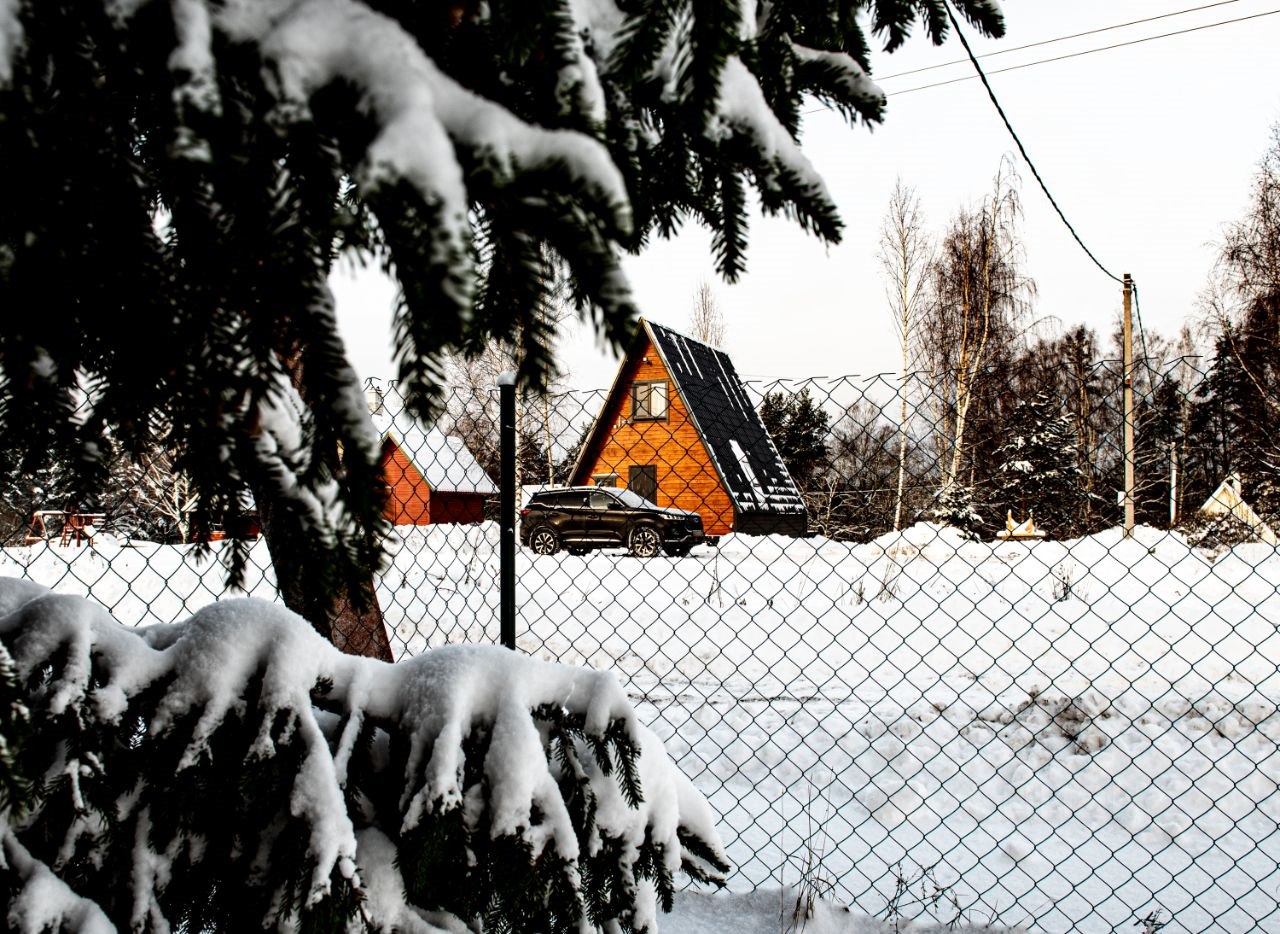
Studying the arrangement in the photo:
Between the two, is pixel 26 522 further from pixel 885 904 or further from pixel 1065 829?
pixel 1065 829

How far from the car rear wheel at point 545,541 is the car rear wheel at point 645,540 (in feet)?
4.65

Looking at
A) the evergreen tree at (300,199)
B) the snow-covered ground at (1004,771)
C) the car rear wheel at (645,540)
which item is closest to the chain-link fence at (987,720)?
the snow-covered ground at (1004,771)

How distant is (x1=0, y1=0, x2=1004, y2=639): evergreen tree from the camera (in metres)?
0.54

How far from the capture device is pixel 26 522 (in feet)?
8.47

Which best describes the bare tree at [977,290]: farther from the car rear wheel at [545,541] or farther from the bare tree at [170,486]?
the bare tree at [170,486]

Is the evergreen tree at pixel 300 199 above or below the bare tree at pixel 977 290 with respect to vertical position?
below

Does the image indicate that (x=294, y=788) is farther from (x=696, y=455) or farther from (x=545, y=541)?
(x=696, y=455)

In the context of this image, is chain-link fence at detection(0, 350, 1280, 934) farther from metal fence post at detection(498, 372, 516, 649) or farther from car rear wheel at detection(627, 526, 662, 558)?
car rear wheel at detection(627, 526, 662, 558)

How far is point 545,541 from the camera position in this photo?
44.8ft

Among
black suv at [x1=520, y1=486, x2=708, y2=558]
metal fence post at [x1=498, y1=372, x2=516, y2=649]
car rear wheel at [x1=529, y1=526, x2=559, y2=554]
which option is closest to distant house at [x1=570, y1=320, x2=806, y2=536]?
black suv at [x1=520, y1=486, x2=708, y2=558]

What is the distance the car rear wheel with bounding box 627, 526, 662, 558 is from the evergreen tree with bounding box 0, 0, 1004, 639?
12322 mm

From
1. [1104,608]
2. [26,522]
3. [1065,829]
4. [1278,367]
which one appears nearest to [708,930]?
[1065,829]

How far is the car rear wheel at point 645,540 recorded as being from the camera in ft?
42.9

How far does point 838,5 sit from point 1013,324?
18.3m
